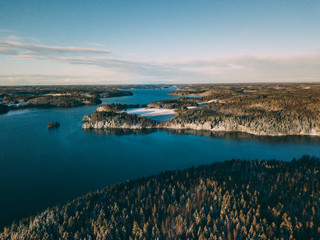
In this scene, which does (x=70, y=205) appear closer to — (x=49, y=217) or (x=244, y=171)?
(x=49, y=217)

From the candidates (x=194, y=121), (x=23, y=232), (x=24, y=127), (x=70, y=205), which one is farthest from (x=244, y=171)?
(x=24, y=127)

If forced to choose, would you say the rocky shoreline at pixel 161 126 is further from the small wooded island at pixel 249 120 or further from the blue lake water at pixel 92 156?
the blue lake water at pixel 92 156

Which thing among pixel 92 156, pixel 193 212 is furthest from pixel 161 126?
pixel 193 212

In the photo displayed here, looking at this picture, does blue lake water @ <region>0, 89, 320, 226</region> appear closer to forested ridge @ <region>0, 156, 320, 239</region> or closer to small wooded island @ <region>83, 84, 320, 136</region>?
small wooded island @ <region>83, 84, 320, 136</region>

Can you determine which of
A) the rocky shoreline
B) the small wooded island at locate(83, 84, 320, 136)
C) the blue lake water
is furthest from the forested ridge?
the rocky shoreline

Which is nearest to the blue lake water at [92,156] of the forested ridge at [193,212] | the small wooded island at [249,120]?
the small wooded island at [249,120]

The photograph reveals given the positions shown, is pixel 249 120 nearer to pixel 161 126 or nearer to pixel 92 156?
pixel 161 126
